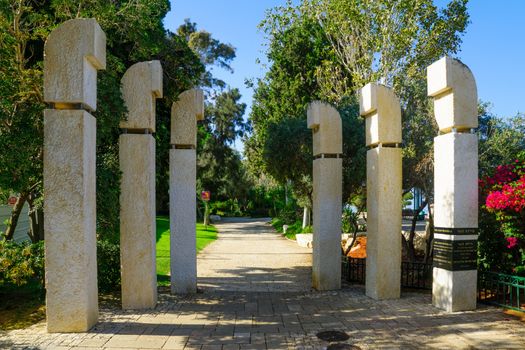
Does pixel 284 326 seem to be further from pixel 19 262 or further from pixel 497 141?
pixel 497 141

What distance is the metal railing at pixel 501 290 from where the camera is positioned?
6.68 m

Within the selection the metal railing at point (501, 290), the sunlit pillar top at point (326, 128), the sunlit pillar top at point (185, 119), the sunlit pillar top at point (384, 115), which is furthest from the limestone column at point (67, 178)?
the metal railing at point (501, 290)

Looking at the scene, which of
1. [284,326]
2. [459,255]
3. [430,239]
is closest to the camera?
[284,326]

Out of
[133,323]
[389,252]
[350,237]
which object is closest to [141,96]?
[133,323]

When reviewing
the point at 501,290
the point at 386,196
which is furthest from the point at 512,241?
the point at 386,196

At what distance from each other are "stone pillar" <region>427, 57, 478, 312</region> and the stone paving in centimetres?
43

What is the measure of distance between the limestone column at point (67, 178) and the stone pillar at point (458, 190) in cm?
562

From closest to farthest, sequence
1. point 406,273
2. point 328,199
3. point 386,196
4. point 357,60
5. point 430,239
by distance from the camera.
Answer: point 386,196, point 328,199, point 406,273, point 430,239, point 357,60

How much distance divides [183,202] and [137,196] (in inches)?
55.0

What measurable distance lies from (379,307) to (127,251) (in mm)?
4491

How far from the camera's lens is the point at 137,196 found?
716 centimetres

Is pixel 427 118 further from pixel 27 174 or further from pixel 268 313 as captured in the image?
pixel 27 174

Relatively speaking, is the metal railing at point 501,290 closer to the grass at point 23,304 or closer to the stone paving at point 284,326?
the stone paving at point 284,326

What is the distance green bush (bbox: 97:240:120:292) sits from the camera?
806 cm
